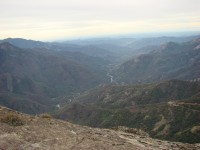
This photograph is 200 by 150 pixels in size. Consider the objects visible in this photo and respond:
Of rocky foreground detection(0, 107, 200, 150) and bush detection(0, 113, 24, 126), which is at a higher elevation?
bush detection(0, 113, 24, 126)

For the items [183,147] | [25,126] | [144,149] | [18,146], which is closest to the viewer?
[18,146]

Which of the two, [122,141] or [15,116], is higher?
[15,116]

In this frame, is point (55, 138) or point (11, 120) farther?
point (11, 120)

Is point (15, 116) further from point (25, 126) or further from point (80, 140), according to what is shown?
point (80, 140)

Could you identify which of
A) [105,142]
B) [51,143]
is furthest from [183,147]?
[51,143]

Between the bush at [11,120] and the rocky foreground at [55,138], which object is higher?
the bush at [11,120]

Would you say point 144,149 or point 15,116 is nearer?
point 144,149

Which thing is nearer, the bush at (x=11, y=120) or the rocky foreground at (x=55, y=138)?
the rocky foreground at (x=55, y=138)

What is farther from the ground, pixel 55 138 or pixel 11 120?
pixel 11 120
